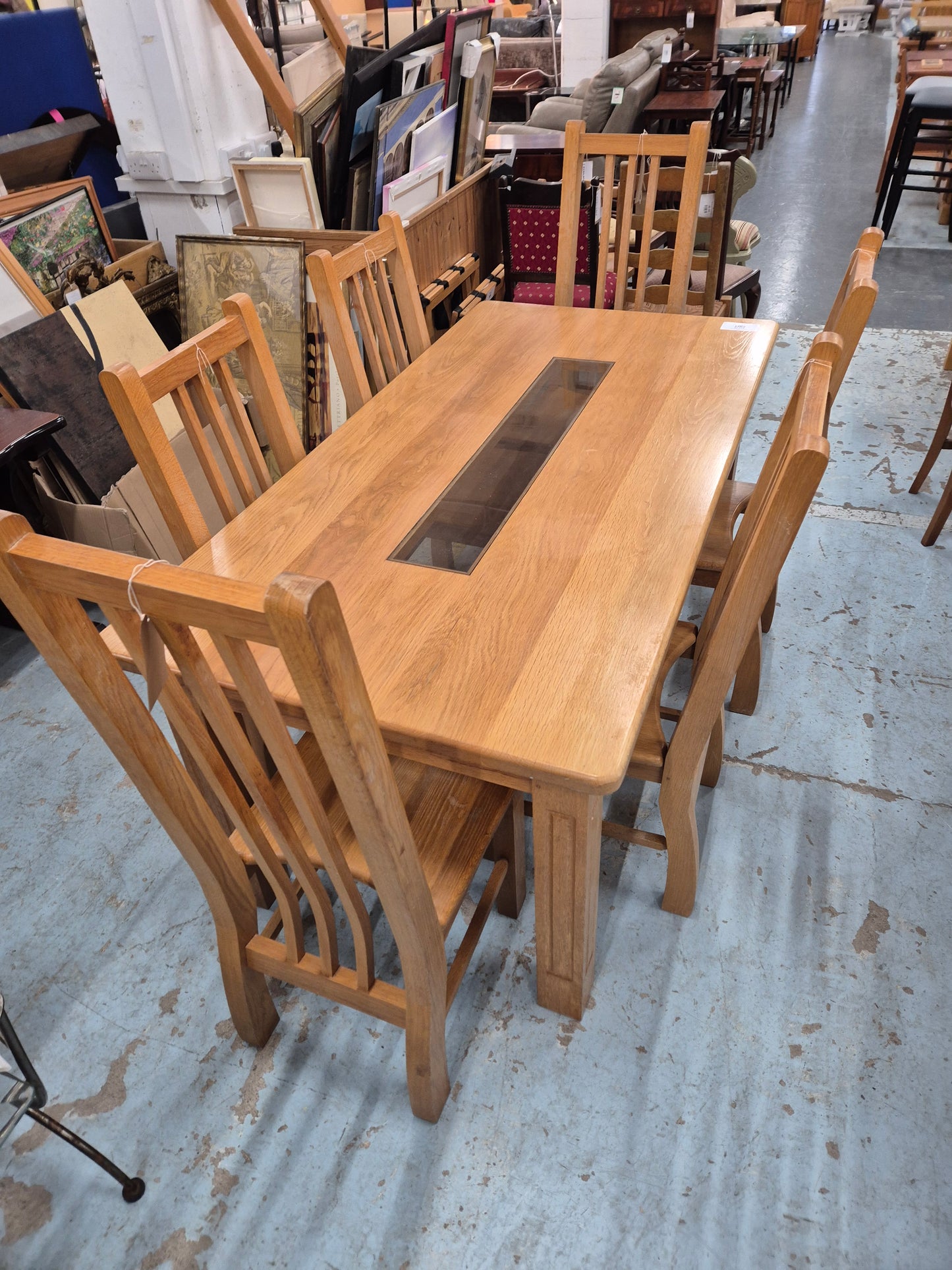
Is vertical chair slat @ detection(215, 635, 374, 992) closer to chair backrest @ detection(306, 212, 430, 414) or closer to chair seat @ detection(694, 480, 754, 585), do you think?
chair seat @ detection(694, 480, 754, 585)

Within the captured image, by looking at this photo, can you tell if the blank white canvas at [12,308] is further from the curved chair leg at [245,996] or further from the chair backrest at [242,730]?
the curved chair leg at [245,996]

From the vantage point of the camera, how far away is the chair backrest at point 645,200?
238cm

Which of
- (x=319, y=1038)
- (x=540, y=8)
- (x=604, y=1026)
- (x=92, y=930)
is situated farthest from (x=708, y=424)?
(x=540, y=8)

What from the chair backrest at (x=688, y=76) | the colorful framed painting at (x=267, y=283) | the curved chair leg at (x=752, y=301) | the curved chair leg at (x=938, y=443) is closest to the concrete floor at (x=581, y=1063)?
the curved chair leg at (x=938, y=443)

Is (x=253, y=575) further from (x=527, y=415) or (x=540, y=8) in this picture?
(x=540, y=8)

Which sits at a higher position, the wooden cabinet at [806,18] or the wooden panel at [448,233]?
the wooden panel at [448,233]

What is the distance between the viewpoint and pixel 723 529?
6.43 feet

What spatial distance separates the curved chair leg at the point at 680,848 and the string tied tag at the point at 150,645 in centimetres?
94

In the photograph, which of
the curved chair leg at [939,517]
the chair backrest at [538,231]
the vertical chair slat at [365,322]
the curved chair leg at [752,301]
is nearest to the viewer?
the vertical chair slat at [365,322]

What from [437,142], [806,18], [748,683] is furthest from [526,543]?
[806,18]

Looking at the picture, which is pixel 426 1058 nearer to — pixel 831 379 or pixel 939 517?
pixel 831 379

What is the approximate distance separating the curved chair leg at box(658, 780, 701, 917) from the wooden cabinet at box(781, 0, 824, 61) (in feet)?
39.7

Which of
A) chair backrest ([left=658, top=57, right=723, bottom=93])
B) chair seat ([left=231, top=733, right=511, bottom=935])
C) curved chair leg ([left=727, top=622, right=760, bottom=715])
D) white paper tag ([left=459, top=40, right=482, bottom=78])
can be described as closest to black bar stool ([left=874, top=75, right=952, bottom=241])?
chair backrest ([left=658, top=57, right=723, bottom=93])

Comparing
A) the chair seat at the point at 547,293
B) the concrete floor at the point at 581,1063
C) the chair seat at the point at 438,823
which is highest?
the chair seat at the point at 438,823
